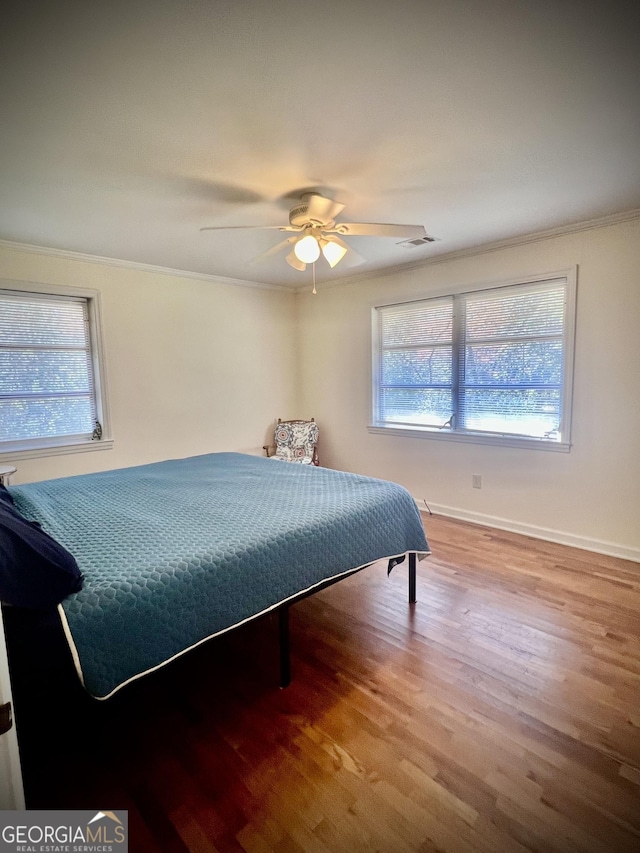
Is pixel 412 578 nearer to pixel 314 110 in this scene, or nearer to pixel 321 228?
pixel 321 228

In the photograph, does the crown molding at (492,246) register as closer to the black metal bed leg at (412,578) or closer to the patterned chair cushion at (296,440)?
the patterned chair cushion at (296,440)

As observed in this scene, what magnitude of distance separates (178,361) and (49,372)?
3.69 ft

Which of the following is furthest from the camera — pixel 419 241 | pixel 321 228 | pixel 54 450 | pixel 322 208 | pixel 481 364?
pixel 481 364

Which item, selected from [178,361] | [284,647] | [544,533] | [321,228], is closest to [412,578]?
[284,647]

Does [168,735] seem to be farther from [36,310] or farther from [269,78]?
[36,310]

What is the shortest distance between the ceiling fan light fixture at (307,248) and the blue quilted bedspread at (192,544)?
1.36 meters

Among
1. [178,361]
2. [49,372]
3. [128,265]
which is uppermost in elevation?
[128,265]

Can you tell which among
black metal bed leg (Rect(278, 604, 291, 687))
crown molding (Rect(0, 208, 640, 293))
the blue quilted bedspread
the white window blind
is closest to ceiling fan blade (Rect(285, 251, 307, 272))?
the blue quilted bedspread

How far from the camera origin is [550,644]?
2.14 meters

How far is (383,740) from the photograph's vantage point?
1596 mm

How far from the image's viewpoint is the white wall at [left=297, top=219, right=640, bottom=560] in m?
3.01

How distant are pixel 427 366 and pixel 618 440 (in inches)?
68.3

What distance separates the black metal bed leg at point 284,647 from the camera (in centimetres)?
185

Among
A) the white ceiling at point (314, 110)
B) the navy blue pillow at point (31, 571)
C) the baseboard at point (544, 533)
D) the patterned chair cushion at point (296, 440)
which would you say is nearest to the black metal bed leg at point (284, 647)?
the navy blue pillow at point (31, 571)
